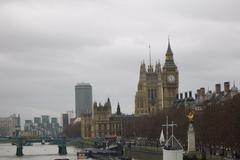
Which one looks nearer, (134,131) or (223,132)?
(223,132)

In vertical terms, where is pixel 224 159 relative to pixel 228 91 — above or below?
below

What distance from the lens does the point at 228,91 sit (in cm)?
13575

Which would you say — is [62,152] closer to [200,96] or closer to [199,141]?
[200,96]

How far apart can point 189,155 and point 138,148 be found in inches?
2102

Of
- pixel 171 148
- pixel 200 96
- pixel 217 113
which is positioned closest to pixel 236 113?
pixel 217 113

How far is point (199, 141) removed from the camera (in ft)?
333

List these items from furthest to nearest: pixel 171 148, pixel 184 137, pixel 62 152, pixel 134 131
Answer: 1. pixel 134 131
2. pixel 62 152
3. pixel 184 137
4. pixel 171 148

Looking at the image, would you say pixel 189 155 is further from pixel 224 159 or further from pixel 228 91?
pixel 228 91

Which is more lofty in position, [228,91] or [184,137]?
[228,91]

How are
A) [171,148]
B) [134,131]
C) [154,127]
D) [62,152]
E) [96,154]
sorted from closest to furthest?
[171,148] < [96,154] < [154,127] < [62,152] < [134,131]

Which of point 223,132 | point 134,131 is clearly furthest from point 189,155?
point 134,131

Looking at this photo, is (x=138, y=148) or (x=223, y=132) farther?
(x=138, y=148)

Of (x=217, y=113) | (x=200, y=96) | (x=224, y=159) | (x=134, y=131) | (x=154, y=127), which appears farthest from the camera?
(x=134, y=131)

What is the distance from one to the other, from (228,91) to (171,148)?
78664 mm
